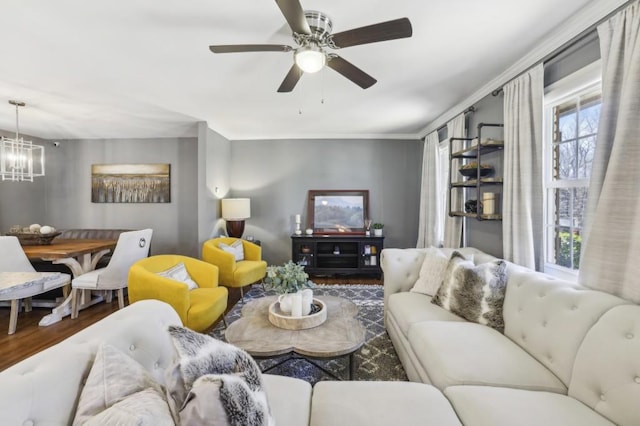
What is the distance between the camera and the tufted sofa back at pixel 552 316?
137 cm

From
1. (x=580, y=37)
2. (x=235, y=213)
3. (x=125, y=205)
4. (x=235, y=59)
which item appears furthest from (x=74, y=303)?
(x=580, y=37)

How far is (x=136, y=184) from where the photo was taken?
5148mm

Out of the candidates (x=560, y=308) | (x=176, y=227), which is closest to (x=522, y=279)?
(x=560, y=308)

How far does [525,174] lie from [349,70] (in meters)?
1.63

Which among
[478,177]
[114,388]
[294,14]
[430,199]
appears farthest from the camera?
[430,199]

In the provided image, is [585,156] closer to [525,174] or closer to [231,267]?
[525,174]

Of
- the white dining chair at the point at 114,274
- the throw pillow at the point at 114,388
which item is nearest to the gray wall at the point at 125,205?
the white dining chair at the point at 114,274

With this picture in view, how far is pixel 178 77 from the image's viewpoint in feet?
8.81

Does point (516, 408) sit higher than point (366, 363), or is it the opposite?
point (516, 408)

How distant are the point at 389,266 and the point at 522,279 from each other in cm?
109

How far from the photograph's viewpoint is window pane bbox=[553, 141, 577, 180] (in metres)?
2.07

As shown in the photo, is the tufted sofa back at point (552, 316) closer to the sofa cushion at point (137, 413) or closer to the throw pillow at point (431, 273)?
the throw pillow at point (431, 273)

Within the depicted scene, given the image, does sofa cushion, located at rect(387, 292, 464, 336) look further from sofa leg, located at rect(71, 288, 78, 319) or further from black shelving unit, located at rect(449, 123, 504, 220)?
sofa leg, located at rect(71, 288, 78, 319)

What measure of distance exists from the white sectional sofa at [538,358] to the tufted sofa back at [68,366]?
4.44 feet
